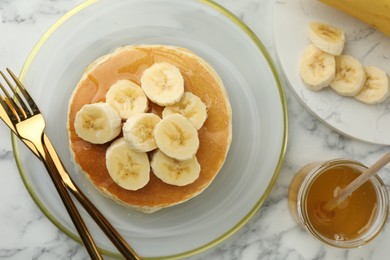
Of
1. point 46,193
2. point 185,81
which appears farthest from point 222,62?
point 46,193

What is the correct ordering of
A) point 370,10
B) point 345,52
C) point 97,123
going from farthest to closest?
point 345,52, point 370,10, point 97,123

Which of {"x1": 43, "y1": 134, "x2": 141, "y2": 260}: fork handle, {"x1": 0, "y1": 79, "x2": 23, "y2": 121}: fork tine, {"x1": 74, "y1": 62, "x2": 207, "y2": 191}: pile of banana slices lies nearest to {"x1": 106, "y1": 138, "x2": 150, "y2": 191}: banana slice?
{"x1": 74, "y1": 62, "x2": 207, "y2": 191}: pile of banana slices

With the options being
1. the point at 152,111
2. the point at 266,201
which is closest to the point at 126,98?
the point at 152,111

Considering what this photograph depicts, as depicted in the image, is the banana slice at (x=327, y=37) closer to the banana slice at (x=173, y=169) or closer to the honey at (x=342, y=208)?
the honey at (x=342, y=208)

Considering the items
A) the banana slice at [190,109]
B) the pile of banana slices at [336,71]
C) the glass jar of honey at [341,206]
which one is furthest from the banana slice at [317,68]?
the banana slice at [190,109]

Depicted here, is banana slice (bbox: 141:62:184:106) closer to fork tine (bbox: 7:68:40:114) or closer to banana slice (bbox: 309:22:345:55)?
fork tine (bbox: 7:68:40:114)

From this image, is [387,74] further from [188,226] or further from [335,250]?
[188,226]

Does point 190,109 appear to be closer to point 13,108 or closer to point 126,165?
point 126,165
